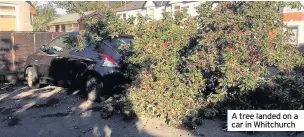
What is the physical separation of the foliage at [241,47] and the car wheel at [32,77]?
4.93 m

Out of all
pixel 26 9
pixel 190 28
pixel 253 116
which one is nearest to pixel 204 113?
pixel 253 116

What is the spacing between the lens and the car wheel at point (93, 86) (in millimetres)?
6645

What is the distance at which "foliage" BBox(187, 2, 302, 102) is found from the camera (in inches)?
186

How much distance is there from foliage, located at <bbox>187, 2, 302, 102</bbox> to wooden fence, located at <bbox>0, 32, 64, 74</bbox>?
272 inches

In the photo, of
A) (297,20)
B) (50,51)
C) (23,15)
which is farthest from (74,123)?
(297,20)

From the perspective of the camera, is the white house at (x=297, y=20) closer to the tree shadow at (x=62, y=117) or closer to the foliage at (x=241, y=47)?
the foliage at (x=241, y=47)

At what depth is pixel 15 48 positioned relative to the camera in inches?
396

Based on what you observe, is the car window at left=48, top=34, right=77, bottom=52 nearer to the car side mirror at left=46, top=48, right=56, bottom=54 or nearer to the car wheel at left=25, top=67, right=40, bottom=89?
the car side mirror at left=46, top=48, right=56, bottom=54

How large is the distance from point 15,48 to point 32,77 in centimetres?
214

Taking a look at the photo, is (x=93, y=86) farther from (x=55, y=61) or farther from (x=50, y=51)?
(x=50, y=51)

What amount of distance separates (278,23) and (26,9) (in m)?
14.9

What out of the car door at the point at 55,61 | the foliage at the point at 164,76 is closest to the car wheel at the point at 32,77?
the car door at the point at 55,61

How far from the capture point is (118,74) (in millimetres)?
6496

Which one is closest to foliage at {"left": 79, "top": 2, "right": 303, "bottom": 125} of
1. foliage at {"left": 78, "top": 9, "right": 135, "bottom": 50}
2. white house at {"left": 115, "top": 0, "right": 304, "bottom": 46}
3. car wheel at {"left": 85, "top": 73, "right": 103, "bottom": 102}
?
foliage at {"left": 78, "top": 9, "right": 135, "bottom": 50}
